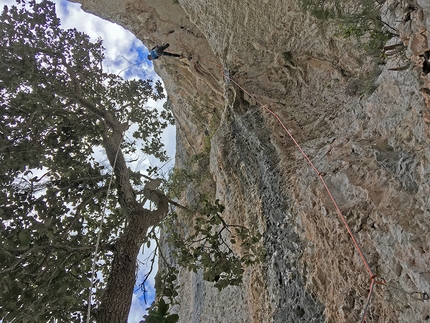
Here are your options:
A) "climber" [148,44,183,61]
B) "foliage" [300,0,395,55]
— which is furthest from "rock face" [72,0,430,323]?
"climber" [148,44,183,61]

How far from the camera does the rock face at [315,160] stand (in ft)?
9.68

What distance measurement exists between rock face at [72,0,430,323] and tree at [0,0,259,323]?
0.80 meters

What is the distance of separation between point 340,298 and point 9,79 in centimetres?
510

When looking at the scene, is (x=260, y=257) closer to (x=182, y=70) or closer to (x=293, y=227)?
(x=293, y=227)

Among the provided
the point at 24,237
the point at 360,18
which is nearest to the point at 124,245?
the point at 24,237

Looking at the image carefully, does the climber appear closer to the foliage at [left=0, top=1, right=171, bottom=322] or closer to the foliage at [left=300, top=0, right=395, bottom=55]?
the foliage at [left=0, top=1, right=171, bottom=322]

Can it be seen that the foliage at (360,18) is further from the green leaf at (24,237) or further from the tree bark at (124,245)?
the green leaf at (24,237)

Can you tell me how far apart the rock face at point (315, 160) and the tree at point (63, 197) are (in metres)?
0.80

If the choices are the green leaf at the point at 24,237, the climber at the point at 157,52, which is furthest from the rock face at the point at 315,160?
the green leaf at the point at 24,237

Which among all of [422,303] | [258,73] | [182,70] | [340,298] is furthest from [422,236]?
[182,70]

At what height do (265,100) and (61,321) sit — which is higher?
(265,100)

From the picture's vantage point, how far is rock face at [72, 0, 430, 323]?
295 centimetres

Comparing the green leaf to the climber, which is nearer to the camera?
the green leaf

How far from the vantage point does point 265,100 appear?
653 centimetres
